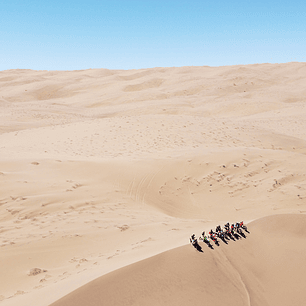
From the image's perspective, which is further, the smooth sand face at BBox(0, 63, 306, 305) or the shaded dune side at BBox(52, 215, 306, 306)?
the smooth sand face at BBox(0, 63, 306, 305)

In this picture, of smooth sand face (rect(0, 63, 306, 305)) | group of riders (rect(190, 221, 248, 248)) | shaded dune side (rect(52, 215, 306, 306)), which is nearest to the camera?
shaded dune side (rect(52, 215, 306, 306))

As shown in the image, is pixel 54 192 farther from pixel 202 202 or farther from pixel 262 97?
pixel 262 97

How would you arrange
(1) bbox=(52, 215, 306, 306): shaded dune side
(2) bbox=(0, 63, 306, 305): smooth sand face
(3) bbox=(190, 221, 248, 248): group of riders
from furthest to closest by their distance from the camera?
(2) bbox=(0, 63, 306, 305): smooth sand face → (3) bbox=(190, 221, 248, 248): group of riders → (1) bbox=(52, 215, 306, 306): shaded dune side

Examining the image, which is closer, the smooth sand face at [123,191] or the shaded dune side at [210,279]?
the shaded dune side at [210,279]

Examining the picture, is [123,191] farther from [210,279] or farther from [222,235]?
[210,279]

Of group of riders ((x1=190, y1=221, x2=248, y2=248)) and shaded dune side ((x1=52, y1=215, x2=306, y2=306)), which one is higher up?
group of riders ((x1=190, y1=221, x2=248, y2=248))

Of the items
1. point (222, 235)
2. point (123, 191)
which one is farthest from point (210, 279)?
point (123, 191)

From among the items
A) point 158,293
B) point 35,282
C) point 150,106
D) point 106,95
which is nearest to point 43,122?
point 150,106

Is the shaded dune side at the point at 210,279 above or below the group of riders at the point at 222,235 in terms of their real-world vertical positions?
below
